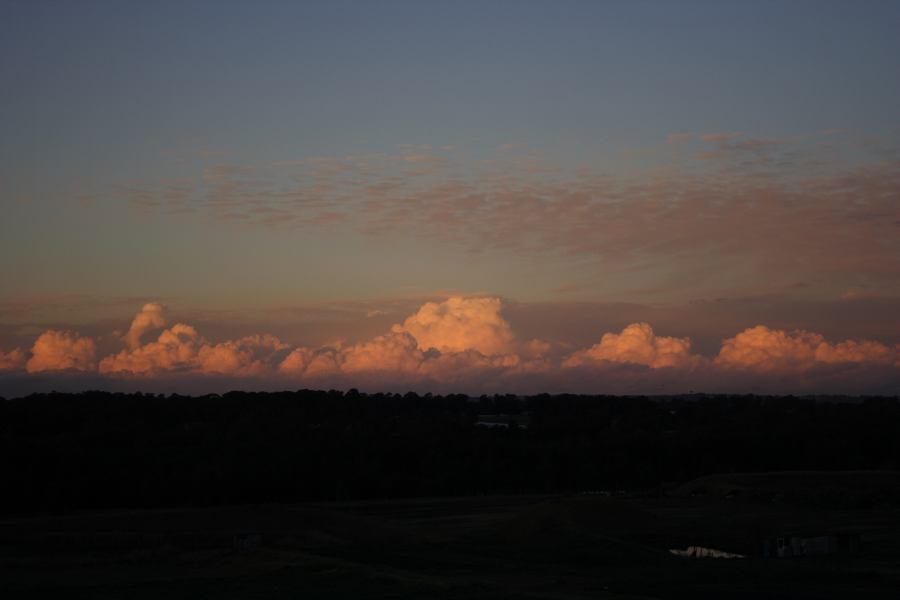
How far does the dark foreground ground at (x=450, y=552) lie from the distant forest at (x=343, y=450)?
33.2 feet

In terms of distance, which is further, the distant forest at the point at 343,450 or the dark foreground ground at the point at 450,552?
the distant forest at the point at 343,450

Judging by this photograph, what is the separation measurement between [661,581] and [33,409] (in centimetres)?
7152

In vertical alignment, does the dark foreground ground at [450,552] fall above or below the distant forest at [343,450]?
below

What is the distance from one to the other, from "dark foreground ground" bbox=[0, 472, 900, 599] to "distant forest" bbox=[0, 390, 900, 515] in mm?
10115

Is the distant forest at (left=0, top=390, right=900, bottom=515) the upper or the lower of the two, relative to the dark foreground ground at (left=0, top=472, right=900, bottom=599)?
upper

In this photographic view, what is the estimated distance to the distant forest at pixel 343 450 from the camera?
7075cm

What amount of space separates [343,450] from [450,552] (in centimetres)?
4358

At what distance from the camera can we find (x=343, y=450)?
278 feet

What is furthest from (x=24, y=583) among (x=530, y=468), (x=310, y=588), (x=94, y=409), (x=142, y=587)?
(x=94, y=409)

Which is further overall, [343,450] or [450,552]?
[343,450]

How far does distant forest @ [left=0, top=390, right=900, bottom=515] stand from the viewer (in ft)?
232

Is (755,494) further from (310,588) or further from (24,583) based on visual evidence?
(24,583)

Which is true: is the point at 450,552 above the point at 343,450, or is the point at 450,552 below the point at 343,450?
below

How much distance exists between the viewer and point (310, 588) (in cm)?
3222
